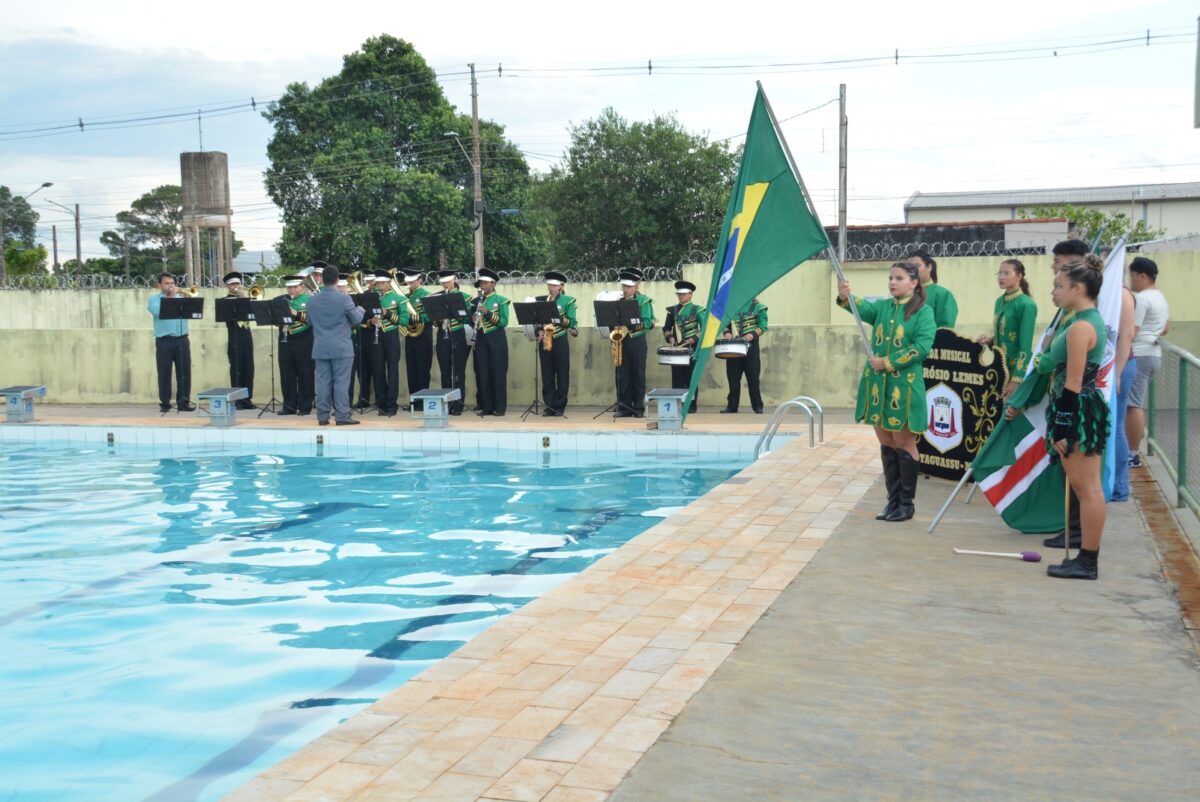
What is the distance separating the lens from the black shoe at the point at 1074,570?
622cm

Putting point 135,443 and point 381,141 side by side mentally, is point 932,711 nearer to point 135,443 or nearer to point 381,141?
point 135,443

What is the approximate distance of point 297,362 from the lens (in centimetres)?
1664

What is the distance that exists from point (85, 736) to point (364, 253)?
144ft

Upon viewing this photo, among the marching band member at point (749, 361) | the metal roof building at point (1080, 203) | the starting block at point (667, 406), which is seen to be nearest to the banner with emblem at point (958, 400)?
the starting block at point (667, 406)

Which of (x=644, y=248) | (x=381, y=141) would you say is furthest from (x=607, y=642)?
(x=381, y=141)

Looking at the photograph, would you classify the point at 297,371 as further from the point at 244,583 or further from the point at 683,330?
the point at 244,583

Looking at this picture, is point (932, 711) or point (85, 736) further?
point (85, 736)

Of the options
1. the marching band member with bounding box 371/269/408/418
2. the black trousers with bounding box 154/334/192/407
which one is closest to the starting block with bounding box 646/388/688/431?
the marching band member with bounding box 371/269/408/418

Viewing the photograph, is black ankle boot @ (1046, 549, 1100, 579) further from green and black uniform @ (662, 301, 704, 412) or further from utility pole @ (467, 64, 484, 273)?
utility pole @ (467, 64, 484, 273)

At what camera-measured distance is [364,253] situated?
47.7 m

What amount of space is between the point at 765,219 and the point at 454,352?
8.54 metres

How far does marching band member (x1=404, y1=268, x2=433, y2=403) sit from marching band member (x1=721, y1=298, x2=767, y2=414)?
14.0 ft

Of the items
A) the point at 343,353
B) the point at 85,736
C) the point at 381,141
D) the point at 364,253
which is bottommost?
the point at 85,736

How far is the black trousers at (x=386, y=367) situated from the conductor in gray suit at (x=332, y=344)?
1.03m
